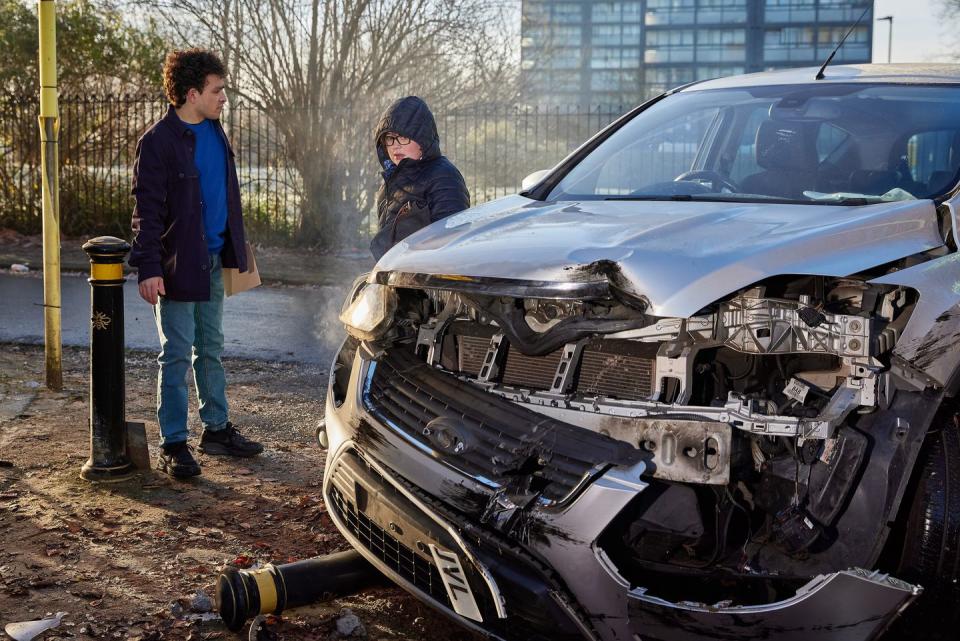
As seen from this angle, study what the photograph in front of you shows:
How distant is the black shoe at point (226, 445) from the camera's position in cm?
532

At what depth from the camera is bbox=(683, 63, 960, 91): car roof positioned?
418 cm

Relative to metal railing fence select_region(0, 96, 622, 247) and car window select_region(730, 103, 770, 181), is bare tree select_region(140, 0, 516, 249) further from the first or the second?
car window select_region(730, 103, 770, 181)

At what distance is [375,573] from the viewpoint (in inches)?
145

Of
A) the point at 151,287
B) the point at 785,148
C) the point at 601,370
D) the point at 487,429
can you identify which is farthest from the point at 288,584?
the point at 785,148

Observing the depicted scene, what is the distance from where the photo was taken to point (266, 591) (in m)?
3.43

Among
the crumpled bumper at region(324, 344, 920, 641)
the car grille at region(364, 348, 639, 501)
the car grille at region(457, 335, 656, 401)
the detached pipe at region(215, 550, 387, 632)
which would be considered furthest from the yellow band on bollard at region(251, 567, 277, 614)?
the car grille at region(457, 335, 656, 401)

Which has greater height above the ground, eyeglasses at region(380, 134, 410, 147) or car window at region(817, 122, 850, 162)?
eyeglasses at region(380, 134, 410, 147)

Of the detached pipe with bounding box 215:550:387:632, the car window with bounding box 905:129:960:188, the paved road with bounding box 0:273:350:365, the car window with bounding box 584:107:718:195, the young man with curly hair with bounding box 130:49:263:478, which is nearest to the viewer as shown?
the detached pipe with bounding box 215:550:387:632

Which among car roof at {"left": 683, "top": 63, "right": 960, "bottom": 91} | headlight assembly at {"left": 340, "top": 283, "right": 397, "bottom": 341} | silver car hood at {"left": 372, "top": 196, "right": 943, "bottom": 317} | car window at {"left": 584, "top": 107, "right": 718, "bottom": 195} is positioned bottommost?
headlight assembly at {"left": 340, "top": 283, "right": 397, "bottom": 341}

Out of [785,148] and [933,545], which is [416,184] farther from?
[933,545]

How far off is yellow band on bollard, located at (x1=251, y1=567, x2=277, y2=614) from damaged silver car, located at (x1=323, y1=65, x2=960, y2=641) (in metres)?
0.33

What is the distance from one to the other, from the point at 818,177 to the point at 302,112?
11929 mm

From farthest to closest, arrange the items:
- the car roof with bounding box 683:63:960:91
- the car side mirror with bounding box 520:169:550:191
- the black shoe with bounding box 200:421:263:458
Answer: the black shoe with bounding box 200:421:263:458 < the car side mirror with bounding box 520:169:550:191 < the car roof with bounding box 683:63:960:91

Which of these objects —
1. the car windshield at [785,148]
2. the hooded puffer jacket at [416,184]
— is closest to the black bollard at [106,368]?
the hooded puffer jacket at [416,184]
